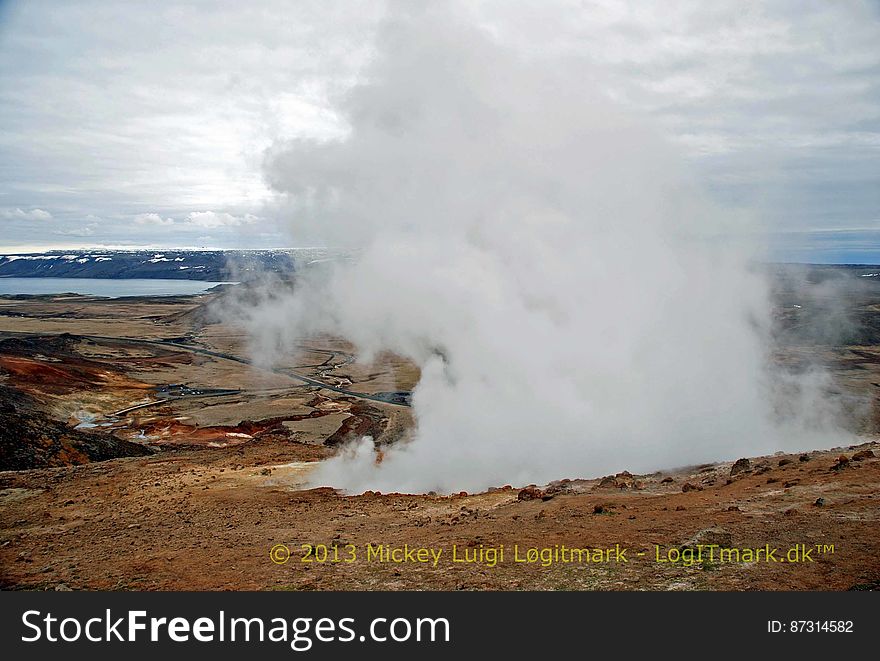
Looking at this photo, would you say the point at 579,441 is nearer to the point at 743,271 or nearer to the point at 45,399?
the point at 743,271

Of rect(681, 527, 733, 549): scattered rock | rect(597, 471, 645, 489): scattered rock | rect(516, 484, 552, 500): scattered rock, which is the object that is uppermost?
rect(597, 471, 645, 489): scattered rock

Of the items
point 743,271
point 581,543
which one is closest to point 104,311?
point 743,271

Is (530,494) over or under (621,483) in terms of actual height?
under

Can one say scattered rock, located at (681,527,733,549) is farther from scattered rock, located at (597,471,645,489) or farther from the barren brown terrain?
scattered rock, located at (597,471,645,489)

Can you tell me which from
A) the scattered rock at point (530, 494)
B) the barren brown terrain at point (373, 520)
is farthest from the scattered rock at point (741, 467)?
the scattered rock at point (530, 494)

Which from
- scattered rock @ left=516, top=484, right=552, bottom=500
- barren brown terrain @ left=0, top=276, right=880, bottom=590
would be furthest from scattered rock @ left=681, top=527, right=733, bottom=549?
scattered rock @ left=516, top=484, right=552, bottom=500

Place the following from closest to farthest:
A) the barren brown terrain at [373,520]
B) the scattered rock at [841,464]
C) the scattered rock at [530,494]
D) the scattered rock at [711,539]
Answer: the barren brown terrain at [373,520] → the scattered rock at [711,539] → the scattered rock at [841,464] → the scattered rock at [530,494]

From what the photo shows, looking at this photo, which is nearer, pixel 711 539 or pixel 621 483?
pixel 711 539

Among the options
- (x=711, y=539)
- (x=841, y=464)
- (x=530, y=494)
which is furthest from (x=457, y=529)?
(x=841, y=464)

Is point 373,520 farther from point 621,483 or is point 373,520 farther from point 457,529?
point 621,483

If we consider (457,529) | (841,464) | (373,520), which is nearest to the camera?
(457,529)

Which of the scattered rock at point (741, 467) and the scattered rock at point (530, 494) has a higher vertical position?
the scattered rock at point (741, 467)

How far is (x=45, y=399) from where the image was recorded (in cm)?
3938

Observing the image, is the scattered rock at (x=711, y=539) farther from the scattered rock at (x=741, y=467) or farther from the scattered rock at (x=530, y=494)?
the scattered rock at (x=741, y=467)
